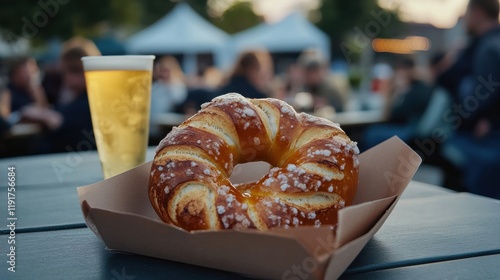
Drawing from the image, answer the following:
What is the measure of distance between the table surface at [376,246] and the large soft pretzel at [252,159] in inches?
3.5

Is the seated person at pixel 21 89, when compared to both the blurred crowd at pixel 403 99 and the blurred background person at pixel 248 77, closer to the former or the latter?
the blurred crowd at pixel 403 99

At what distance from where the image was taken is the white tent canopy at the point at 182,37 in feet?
41.2

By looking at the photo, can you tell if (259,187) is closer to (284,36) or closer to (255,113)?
(255,113)

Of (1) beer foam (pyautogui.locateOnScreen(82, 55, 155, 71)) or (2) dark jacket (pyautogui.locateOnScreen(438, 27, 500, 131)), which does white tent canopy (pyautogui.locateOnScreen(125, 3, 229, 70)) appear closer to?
(2) dark jacket (pyautogui.locateOnScreen(438, 27, 500, 131))

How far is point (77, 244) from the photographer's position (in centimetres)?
100

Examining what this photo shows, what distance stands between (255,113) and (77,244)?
389 millimetres

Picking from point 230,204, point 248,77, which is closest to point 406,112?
point 248,77

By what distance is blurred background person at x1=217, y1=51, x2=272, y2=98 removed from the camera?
219 inches

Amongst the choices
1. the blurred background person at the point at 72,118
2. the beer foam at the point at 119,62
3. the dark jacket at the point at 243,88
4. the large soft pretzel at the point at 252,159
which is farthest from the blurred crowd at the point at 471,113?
the large soft pretzel at the point at 252,159

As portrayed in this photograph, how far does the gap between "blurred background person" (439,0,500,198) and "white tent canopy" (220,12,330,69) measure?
9.01 m

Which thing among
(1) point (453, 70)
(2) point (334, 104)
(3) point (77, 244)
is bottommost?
(2) point (334, 104)

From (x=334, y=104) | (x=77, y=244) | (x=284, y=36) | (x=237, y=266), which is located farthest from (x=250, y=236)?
(x=284, y=36)

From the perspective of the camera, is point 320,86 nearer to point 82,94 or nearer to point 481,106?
point 481,106

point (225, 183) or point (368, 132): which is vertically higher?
point (225, 183)
